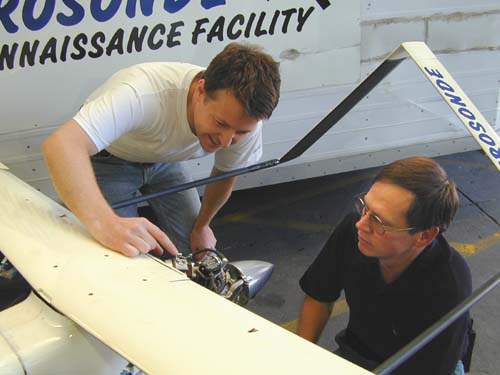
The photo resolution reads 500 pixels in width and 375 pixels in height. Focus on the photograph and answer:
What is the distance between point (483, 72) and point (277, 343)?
8.59 feet

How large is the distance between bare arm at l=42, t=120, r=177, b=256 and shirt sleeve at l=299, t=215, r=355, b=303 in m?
0.61

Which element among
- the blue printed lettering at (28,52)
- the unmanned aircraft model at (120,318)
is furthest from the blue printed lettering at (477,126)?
the blue printed lettering at (28,52)

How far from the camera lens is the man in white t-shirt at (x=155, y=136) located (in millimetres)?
1389

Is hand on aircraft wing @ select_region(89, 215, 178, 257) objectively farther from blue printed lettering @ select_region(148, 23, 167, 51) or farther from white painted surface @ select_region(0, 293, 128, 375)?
blue printed lettering @ select_region(148, 23, 167, 51)

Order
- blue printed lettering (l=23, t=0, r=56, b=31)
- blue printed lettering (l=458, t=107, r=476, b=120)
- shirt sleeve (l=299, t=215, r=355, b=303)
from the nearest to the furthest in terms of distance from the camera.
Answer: blue printed lettering (l=458, t=107, r=476, b=120) < shirt sleeve (l=299, t=215, r=355, b=303) < blue printed lettering (l=23, t=0, r=56, b=31)

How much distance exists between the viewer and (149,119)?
1845mm

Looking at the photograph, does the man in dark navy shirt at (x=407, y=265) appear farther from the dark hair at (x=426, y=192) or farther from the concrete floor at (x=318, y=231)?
the concrete floor at (x=318, y=231)

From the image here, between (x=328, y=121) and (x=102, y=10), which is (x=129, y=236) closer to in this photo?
(x=328, y=121)

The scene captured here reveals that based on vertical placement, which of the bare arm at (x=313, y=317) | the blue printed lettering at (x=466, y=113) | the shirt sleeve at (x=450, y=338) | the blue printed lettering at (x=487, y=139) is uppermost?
the blue printed lettering at (x=466, y=113)

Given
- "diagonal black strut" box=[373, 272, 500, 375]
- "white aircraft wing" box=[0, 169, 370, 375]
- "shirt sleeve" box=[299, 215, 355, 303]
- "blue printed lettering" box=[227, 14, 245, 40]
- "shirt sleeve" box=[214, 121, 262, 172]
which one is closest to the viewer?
"white aircraft wing" box=[0, 169, 370, 375]

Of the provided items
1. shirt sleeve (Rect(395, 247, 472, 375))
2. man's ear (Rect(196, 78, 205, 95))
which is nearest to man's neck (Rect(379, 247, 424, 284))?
shirt sleeve (Rect(395, 247, 472, 375))

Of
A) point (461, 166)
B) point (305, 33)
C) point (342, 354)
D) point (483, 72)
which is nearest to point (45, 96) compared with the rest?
point (305, 33)

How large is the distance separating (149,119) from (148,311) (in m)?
0.91

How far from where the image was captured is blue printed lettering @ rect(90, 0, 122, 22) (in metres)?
2.29
